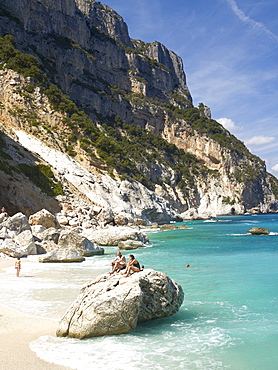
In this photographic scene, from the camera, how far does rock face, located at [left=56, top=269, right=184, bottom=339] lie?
7621mm

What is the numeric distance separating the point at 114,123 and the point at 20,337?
82.1 meters

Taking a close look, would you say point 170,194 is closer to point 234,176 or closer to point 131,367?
point 234,176

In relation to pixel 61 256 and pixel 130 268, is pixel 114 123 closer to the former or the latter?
pixel 61 256

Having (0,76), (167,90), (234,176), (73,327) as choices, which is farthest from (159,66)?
(73,327)

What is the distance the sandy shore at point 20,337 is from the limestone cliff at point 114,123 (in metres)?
24.6

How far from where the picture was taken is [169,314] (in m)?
9.30

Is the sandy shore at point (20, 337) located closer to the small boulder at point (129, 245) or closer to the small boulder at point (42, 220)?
the small boulder at point (129, 245)

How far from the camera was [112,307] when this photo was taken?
7.71 meters

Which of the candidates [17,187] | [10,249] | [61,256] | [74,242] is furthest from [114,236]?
[17,187]

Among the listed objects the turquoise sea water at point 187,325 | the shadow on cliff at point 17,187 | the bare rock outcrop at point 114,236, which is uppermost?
the shadow on cliff at point 17,187

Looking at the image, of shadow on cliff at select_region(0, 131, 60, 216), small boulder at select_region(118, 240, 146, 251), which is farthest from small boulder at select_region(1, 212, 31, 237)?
shadow on cliff at select_region(0, 131, 60, 216)

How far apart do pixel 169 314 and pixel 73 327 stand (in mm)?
2876

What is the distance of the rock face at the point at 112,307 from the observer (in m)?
7.62

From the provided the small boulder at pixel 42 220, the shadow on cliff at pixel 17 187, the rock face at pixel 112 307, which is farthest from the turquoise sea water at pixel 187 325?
the shadow on cliff at pixel 17 187
